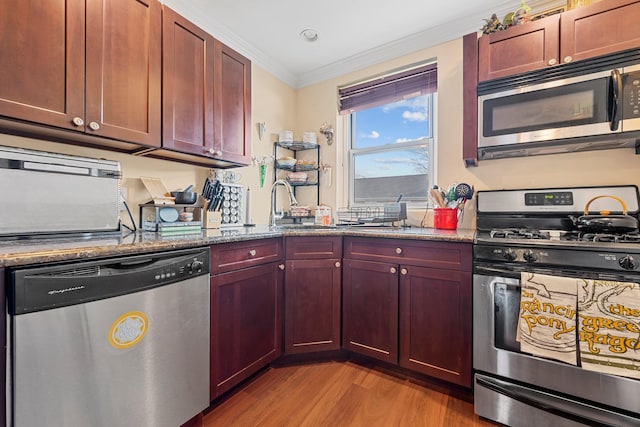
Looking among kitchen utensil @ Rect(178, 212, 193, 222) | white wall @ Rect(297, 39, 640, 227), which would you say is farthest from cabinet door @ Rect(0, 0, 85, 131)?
white wall @ Rect(297, 39, 640, 227)

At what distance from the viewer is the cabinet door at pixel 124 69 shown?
1304 millimetres

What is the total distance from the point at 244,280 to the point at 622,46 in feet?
7.60

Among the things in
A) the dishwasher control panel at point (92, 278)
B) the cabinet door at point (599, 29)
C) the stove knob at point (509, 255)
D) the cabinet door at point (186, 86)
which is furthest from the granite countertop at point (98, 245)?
the cabinet door at point (599, 29)

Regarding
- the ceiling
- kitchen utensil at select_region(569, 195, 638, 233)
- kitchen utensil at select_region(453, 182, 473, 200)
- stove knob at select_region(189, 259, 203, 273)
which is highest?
the ceiling

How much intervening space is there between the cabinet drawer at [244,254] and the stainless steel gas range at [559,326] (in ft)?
3.76

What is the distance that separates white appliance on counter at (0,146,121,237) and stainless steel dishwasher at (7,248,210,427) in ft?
1.77

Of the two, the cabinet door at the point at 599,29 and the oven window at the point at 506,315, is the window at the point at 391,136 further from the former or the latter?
the oven window at the point at 506,315

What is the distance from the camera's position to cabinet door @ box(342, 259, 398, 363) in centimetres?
174

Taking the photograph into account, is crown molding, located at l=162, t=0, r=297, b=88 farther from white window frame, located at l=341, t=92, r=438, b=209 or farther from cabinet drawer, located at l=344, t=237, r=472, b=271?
cabinet drawer, located at l=344, t=237, r=472, b=271

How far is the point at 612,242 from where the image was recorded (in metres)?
1.24

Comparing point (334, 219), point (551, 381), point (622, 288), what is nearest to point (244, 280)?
point (334, 219)

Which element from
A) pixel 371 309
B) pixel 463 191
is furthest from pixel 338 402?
pixel 463 191

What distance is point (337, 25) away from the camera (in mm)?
2150

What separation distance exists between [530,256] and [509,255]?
0.08 metres
